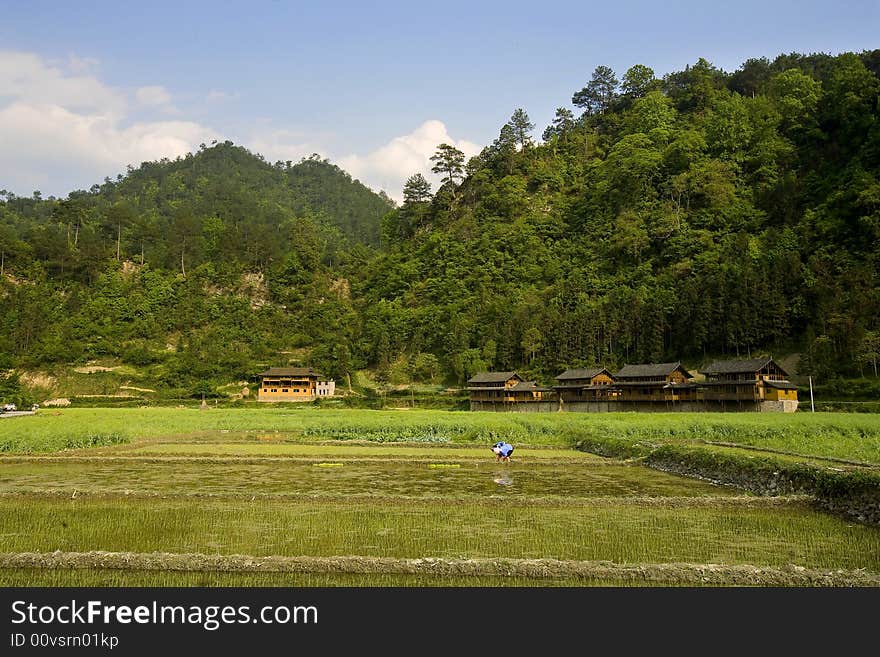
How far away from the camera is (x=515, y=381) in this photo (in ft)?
228

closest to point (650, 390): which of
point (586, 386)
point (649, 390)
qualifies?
point (649, 390)

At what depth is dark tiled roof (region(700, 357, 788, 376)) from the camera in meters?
52.6

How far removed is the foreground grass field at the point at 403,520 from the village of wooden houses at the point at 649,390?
2121 centimetres

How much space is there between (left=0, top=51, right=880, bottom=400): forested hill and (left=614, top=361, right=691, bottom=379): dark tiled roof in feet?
29.6

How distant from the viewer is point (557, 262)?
96.9 meters

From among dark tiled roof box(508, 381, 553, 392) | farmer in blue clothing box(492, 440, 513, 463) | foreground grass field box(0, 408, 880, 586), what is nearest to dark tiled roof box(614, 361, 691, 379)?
dark tiled roof box(508, 381, 553, 392)

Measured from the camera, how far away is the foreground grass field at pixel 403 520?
10.8 meters

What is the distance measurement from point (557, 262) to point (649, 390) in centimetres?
4088

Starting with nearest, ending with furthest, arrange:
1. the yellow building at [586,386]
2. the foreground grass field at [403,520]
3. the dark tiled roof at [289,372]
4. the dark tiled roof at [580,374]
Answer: the foreground grass field at [403,520] → the yellow building at [586,386] → the dark tiled roof at [580,374] → the dark tiled roof at [289,372]

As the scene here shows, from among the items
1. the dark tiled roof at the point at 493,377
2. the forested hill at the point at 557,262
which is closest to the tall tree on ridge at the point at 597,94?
the forested hill at the point at 557,262

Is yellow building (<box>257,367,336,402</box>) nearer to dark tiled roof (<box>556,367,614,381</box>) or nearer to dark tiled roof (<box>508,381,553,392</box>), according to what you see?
dark tiled roof (<box>508,381,553,392</box>)

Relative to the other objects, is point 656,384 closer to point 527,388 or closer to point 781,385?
point 781,385

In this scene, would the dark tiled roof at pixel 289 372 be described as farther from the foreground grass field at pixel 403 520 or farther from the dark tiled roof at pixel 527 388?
the foreground grass field at pixel 403 520

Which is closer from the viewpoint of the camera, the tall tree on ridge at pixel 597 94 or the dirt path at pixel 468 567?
the dirt path at pixel 468 567
